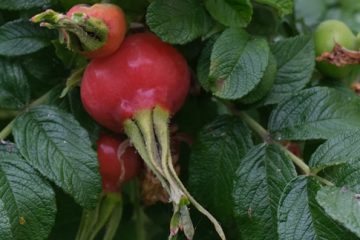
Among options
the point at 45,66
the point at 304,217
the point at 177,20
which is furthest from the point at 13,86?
the point at 304,217

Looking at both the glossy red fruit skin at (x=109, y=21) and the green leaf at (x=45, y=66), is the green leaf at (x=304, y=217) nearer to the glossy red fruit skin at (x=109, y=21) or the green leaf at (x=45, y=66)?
the glossy red fruit skin at (x=109, y=21)

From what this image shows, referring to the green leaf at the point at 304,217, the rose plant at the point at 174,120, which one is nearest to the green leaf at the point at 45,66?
the rose plant at the point at 174,120

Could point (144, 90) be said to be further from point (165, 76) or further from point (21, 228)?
point (21, 228)

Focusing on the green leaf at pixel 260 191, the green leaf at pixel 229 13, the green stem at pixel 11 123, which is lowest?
the green leaf at pixel 260 191

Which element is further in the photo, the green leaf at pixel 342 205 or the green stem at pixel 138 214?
the green stem at pixel 138 214

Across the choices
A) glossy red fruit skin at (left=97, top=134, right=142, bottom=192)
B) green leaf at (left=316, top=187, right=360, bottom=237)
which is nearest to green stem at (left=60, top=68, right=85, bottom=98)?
glossy red fruit skin at (left=97, top=134, right=142, bottom=192)

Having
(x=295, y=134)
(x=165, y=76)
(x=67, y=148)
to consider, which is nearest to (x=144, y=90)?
Answer: (x=165, y=76)

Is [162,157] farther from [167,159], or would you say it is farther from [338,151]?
[338,151]
